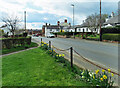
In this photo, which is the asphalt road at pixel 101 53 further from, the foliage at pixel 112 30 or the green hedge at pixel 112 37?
the foliage at pixel 112 30

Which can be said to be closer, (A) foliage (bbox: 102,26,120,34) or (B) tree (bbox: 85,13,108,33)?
(A) foliage (bbox: 102,26,120,34)

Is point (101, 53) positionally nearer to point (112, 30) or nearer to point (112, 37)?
point (112, 37)

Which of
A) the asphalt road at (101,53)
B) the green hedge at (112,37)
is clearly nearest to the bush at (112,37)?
the green hedge at (112,37)

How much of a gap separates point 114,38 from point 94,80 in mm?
18414

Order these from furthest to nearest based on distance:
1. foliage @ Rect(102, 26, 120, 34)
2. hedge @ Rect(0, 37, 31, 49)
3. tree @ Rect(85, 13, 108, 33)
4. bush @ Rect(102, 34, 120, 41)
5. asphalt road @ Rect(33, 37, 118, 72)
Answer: tree @ Rect(85, 13, 108, 33), foliage @ Rect(102, 26, 120, 34), bush @ Rect(102, 34, 120, 41), hedge @ Rect(0, 37, 31, 49), asphalt road @ Rect(33, 37, 118, 72)

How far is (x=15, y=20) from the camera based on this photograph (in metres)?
30.9

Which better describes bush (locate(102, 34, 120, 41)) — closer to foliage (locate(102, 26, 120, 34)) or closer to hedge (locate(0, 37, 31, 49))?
foliage (locate(102, 26, 120, 34))

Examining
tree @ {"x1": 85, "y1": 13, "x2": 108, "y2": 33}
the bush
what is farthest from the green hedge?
tree @ {"x1": 85, "y1": 13, "x2": 108, "y2": 33}

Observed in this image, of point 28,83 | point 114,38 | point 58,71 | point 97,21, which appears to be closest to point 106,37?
point 114,38

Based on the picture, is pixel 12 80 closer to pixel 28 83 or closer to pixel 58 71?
pixel 28 83

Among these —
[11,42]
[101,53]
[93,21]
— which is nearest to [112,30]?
[101,53]

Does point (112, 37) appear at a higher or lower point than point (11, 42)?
higher

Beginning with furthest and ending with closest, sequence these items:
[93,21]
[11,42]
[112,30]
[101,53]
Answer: [93,21], [112,30], [11,42], [101,53]

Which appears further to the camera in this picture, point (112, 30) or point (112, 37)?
point (112, 30)
